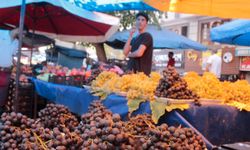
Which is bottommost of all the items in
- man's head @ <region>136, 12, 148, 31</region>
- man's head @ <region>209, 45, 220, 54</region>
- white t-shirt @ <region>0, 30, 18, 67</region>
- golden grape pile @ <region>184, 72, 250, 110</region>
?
golden grape pile @ <region>184, 72, 250, 110</region>

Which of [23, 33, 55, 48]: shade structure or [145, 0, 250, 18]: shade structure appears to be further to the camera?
[23, 33, 55, 48]: shade structure

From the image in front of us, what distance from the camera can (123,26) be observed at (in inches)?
523

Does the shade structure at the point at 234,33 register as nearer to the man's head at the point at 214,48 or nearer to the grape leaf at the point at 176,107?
the grape leaf at the point at 176,107

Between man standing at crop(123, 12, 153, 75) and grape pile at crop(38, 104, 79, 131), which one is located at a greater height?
man standing at crop(123, 12, 153, 75)

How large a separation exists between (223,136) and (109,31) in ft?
18.0

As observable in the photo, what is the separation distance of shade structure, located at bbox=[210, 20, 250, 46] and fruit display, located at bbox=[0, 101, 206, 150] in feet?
17.0

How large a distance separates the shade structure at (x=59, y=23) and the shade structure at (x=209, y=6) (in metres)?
1.72

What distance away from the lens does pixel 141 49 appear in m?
4.78

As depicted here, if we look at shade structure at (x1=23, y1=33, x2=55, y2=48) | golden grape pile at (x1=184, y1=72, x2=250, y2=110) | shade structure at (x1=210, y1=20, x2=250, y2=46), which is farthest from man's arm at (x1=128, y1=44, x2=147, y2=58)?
shade structure at (x1=23, y1=33, x2=55, y2=48)

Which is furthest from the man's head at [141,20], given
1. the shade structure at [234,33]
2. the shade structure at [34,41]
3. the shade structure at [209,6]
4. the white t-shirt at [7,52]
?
the white t-shirt at [7,52]

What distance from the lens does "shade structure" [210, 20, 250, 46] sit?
6534 millimetres

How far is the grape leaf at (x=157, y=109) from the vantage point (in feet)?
10.3

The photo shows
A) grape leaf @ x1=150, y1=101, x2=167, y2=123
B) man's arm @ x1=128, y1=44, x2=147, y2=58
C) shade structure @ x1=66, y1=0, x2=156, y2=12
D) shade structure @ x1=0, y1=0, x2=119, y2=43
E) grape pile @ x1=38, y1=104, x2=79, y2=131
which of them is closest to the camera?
grape pile @ x1=38, y1=104, x2=79, y2=131

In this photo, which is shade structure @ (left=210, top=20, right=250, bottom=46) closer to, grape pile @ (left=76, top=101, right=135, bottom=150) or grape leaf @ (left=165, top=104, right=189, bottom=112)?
grape leaf @ (left=165, top=104, right=189, bottom=112)
